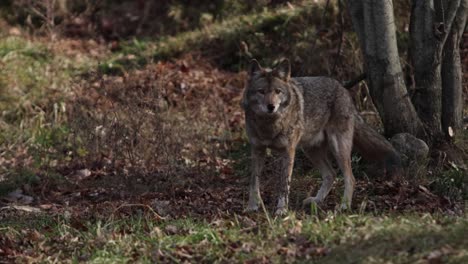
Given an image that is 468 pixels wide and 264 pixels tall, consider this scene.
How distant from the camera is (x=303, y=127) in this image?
29.8 feet

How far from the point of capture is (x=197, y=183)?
34.5 feet

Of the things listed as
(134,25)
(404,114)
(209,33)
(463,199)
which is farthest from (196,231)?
(134,25)

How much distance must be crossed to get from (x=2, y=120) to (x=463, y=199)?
7870 millimetres

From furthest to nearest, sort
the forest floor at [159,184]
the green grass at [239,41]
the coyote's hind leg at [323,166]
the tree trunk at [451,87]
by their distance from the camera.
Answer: the green grass at [239,41] < the tree trunk at [451,87] < the coyote's hind leg at [323,166] < the forest floor at [159,184]

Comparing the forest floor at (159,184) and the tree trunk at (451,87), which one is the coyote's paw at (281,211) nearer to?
the forest floor at (159,184)

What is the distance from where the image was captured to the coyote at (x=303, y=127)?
878 centimetres

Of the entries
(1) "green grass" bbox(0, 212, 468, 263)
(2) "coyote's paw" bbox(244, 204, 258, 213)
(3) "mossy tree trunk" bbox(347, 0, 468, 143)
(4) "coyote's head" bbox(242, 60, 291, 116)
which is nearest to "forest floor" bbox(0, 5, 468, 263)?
(1) "green grass" bbox(0, 212, 468, 263)

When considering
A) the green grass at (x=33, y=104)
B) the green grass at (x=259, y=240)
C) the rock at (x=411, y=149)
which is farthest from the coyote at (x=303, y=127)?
the green grass at (x=33, y=104)

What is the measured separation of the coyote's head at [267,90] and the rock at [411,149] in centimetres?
162

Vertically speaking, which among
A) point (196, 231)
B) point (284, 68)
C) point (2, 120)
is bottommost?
point (2, 120)

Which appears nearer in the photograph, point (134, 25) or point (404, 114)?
point (404, 114)

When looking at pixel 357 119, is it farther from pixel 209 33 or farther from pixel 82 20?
pixel 82 20

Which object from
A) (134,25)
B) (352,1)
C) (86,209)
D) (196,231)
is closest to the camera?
(196,231)

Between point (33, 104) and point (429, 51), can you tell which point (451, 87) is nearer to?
point (429, 51)
